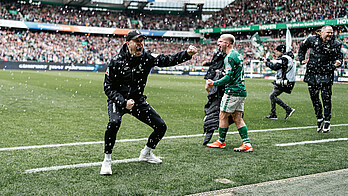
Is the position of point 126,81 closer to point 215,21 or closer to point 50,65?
point 50,65

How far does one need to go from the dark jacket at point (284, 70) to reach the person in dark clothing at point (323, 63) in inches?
52.3

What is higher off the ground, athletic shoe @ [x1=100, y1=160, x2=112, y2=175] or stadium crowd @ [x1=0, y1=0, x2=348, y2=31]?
stadium crowd @ [x1=0, y1=0, x2=348, y2=31]

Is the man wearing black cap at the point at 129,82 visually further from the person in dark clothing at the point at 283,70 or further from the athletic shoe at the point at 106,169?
the person in dark clothing at the point at 283,70

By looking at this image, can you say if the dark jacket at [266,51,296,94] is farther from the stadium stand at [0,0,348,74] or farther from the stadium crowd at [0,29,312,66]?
the stadium stand at [0,0,348,74]

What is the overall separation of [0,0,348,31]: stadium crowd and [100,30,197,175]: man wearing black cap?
154 feet

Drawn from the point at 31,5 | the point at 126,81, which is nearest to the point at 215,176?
the point at 126,81

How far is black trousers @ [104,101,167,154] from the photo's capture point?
14.2 ft

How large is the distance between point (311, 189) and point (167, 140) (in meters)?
3.16

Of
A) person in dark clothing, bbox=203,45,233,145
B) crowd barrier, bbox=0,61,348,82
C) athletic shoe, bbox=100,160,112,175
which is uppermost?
person in dark clothing, bbox=203,45,233,145

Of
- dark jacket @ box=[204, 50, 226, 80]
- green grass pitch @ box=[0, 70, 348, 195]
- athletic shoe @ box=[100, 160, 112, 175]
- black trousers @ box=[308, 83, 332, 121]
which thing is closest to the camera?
green grass pitch @ box=[0, 70, 348, 195]

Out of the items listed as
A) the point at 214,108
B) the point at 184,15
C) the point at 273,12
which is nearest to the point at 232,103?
the point at 214,108

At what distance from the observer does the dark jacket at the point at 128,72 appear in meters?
4.31

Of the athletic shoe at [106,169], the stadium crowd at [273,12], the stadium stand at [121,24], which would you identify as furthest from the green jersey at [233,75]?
the stadium crowd at [273,12]

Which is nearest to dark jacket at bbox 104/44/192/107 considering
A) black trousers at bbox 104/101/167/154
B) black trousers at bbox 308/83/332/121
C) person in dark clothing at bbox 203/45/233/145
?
black trousers at bbox 104/101/167/154
